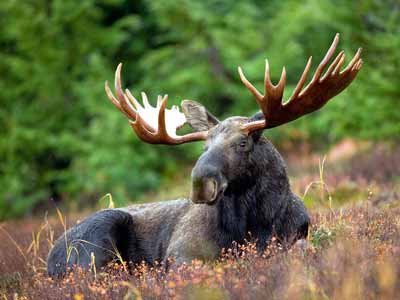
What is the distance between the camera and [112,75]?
22359 millimetres

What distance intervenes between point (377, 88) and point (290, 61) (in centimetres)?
699

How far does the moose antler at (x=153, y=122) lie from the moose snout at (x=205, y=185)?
0.79 meters

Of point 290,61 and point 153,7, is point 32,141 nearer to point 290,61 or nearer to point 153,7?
point 153,7

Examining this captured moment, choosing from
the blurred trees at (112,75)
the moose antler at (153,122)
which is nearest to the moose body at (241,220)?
the moose antler at (153,122)

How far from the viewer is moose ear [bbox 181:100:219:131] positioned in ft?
24.6

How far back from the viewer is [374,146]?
16078 mm

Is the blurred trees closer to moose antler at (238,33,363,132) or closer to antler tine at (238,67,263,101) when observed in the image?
moose antler at (238,33,363,132)

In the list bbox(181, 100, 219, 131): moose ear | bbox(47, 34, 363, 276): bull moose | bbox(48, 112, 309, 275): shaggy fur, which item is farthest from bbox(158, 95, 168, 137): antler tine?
bbox(48, 112, 309, 275): shaggy fur

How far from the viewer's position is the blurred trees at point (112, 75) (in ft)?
68.7

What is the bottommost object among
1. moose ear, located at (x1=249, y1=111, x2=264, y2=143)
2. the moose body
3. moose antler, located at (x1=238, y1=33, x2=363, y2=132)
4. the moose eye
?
the moose body

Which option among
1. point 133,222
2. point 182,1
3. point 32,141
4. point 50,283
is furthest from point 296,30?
point 50,283

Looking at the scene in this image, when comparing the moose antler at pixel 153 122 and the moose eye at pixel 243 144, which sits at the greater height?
the moose antler at pixel 153 122

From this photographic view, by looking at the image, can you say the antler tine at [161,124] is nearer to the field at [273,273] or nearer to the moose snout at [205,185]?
the moose snout at [205,185]

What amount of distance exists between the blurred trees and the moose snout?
12.9 m
